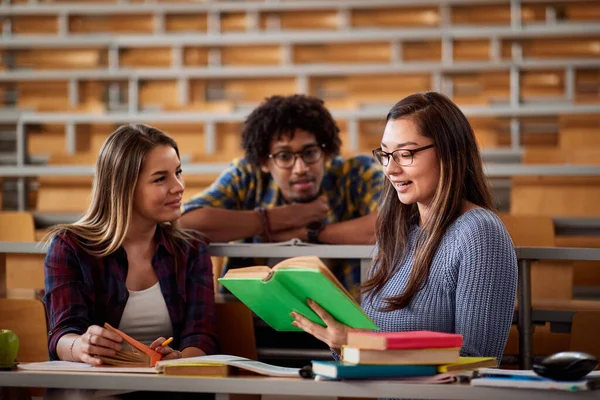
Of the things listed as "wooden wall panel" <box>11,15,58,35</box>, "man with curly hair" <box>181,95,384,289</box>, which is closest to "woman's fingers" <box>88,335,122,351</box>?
"man with curly hair" <box>181,95,384,289</box>

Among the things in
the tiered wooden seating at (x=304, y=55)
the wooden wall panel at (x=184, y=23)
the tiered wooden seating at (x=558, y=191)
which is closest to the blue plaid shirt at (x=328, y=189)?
the tiered wooden seating at (x=558, y=191)

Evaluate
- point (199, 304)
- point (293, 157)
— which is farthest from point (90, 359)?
point (293, 157)

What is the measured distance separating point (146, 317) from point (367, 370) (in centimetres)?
91

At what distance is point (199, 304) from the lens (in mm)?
2107

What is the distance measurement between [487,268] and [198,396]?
769mm

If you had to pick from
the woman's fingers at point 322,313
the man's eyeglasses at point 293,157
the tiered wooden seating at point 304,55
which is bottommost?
the woman's fingers at point 322,313

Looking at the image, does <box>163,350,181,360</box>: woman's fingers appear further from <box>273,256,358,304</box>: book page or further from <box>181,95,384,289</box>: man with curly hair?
<box>181,95,384,289</box>: man with curly hair

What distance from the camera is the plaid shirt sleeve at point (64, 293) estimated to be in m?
1.96

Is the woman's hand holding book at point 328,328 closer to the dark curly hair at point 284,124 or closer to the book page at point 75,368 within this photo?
the book page at point 75,368

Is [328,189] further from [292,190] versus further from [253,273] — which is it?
[253,273]

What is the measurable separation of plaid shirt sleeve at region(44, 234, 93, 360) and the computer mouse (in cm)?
111

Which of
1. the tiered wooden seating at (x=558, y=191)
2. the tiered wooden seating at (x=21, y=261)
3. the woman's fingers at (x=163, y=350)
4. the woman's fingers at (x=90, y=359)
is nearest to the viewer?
the woman's fingers at (x=90, y=359)

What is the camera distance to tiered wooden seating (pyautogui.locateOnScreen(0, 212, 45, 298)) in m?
2.89

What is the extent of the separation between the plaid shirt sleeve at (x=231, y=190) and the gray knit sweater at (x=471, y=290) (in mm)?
1106
